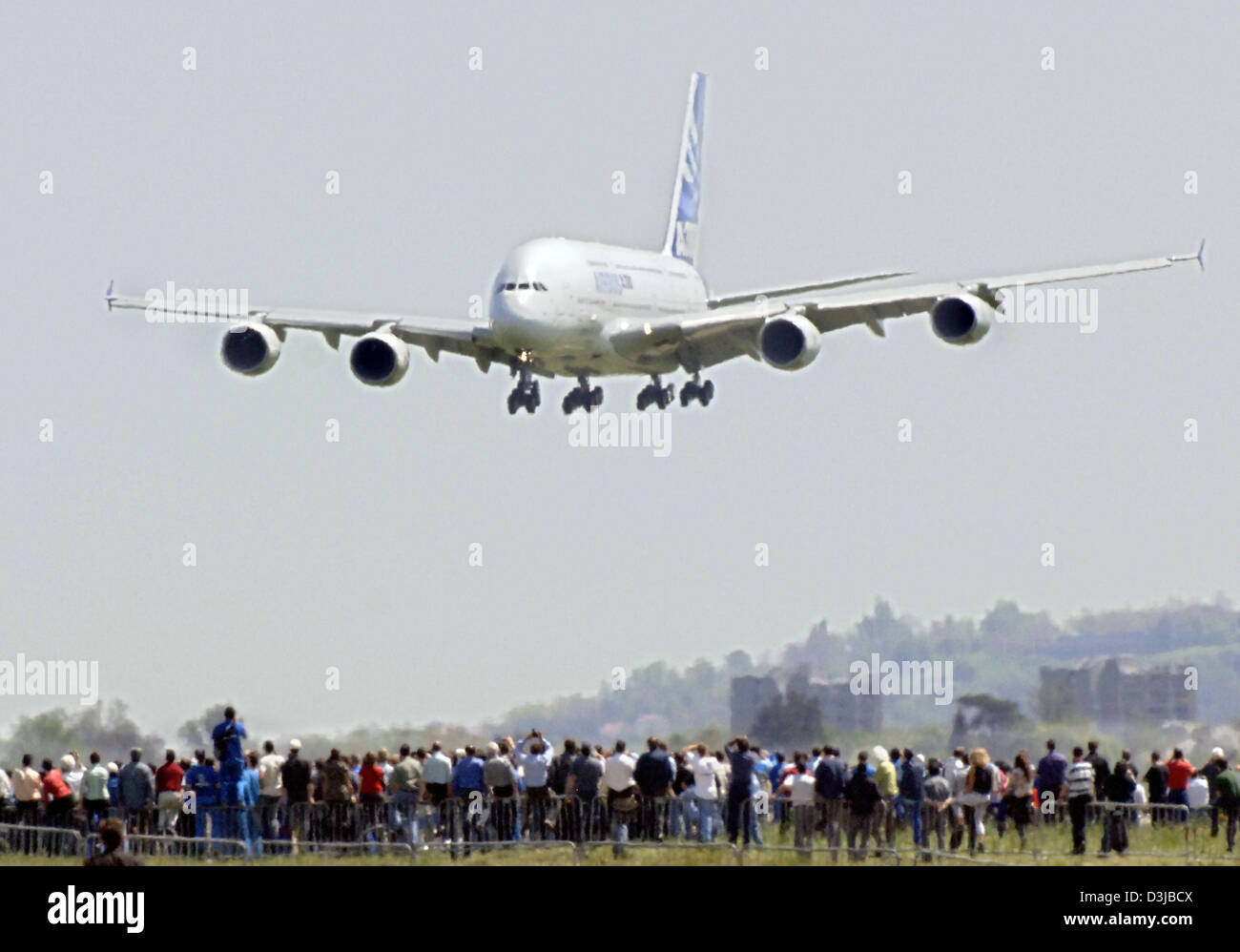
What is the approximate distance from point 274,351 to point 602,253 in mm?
9903

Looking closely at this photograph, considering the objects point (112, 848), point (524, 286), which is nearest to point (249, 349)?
point (524, 286)

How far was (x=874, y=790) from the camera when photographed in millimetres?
39156

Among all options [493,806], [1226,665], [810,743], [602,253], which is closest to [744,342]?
[602,253]

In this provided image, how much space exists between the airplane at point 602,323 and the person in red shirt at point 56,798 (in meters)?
16.8

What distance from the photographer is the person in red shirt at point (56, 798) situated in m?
42.6

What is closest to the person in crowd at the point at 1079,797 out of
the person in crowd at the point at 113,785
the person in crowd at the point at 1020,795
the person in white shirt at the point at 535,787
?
the person in crowd at the point at 1020,795

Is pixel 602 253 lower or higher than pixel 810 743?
higher

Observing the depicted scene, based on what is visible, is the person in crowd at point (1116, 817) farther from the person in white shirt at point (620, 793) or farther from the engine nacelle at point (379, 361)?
the engine nacelle at point (379, 361)

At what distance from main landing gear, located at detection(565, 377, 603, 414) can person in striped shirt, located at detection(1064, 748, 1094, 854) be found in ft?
87.6

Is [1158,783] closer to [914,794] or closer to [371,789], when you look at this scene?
[914,794]

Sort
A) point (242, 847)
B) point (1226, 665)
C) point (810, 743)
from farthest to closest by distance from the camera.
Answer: point (1226, 665)
point (810, 743)
point (242, 847)
